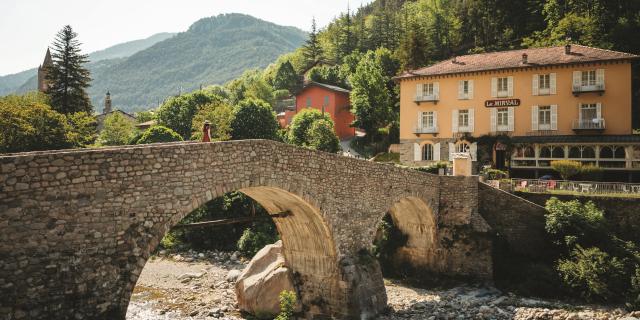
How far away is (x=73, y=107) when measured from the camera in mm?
42750

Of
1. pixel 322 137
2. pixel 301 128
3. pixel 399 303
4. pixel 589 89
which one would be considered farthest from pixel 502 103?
pixel 399 303

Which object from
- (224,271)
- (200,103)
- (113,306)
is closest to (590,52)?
(224,271)

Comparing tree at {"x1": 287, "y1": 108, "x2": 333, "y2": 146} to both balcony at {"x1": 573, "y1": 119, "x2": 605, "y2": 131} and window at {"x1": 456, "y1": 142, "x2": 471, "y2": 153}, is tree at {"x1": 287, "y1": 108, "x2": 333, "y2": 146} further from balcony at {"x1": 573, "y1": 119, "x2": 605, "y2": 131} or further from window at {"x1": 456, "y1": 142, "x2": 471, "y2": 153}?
balcony at {"x1": 573, "y1": 119, "x2": 605, "y2": 131}

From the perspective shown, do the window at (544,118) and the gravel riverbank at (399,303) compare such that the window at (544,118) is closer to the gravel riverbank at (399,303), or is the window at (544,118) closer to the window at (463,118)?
the window at (463,118)

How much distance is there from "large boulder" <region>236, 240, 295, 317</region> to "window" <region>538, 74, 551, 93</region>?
22.8 m

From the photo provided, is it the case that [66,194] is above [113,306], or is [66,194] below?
above

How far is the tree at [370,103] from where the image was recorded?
150 feet

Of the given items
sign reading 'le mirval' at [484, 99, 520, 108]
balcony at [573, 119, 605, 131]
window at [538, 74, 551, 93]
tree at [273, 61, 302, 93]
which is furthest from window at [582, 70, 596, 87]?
tree at [273, 61, 302, 93]

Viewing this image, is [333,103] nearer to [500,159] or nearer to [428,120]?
[428,120]

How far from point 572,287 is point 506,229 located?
459 centimetres

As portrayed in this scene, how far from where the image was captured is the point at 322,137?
38750 mm

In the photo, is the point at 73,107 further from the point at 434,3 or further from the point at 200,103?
the point at 434,3

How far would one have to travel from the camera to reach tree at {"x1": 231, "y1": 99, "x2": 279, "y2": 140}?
132 feet

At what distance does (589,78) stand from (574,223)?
13470 mm
